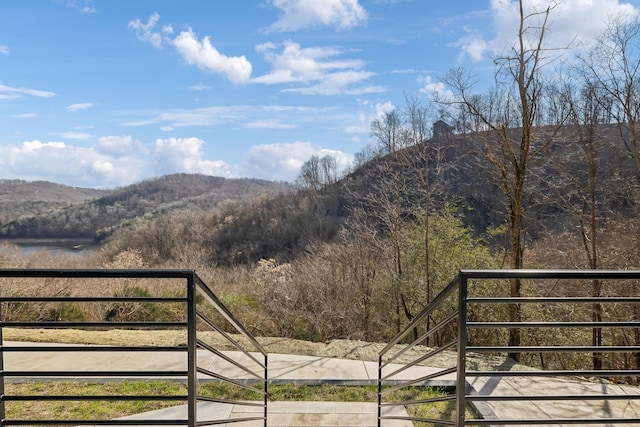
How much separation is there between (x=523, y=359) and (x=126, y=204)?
5812 centimetres

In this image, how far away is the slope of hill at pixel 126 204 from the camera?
149 ft

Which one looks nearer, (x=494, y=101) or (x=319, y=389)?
→ (x=319, y=389)

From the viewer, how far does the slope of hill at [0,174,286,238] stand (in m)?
45.4

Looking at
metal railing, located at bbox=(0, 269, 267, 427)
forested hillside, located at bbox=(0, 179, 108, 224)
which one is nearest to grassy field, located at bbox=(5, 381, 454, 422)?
metal railing, located at bbox=(0, 269, 267, 427)

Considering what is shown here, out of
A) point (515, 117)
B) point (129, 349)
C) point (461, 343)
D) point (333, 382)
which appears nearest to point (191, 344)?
point (129, 349)

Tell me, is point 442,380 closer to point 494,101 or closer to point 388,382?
point 388,382

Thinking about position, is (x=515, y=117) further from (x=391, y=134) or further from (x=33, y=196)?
(x=33, y=196)

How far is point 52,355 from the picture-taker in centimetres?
473

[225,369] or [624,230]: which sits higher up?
[624,230]

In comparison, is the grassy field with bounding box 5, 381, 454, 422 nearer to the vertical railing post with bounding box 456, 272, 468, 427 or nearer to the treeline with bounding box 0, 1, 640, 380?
the vertical railing post with bounding box 456, 272, 468, 427

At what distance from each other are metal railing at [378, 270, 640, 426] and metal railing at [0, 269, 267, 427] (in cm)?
109

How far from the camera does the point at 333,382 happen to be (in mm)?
4039

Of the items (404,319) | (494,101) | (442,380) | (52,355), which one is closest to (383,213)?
(404,319)

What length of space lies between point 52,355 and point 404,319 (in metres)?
9.48
